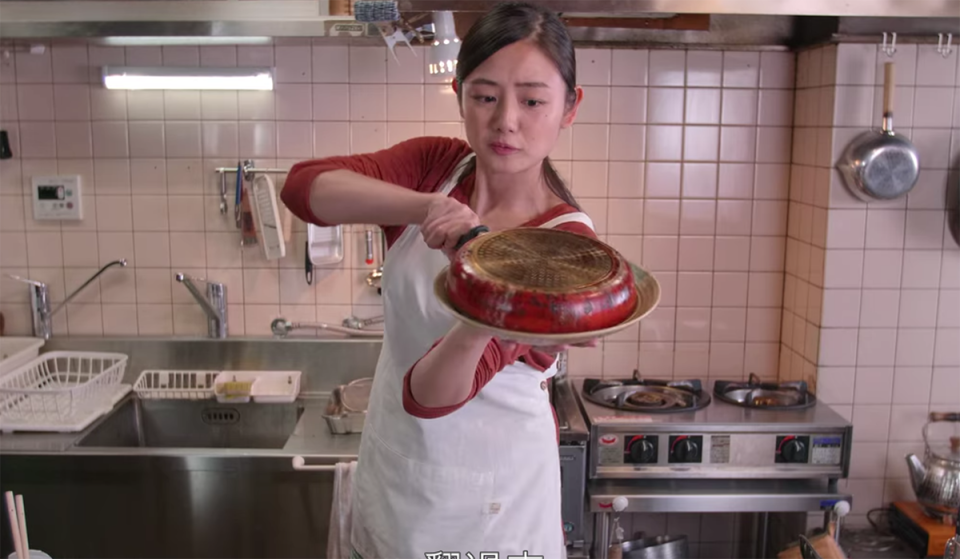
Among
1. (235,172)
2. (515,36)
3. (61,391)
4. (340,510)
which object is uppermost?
(515,36)

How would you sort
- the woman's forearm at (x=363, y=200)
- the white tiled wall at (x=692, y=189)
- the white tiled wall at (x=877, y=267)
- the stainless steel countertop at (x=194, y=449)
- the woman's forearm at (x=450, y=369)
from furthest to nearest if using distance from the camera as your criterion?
the white tiled wall at (x=692, y=189)
the white tiled wall at (x=877, y=267)
the stainless steel countertop at (x=194, y=449)
the woman's forearm at (x=363, y=200)
the woman's forearm at (x=450, y=369)

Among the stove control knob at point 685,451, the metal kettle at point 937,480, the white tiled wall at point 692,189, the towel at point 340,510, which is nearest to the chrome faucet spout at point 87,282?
the towel at point 340,510

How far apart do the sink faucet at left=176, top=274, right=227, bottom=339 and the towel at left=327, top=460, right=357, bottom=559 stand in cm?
85

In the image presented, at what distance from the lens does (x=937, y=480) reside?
2.34m

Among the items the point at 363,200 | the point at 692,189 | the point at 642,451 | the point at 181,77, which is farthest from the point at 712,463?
the point at 181,77

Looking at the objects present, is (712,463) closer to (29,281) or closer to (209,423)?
(209,423)

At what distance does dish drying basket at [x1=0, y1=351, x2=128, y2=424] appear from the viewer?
2.34m

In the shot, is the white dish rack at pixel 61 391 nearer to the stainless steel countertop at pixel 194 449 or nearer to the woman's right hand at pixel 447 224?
the stainless steel countertop at pixel 194 449

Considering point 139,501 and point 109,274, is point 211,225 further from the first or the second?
point 139,501

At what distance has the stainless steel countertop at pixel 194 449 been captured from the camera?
218 cm

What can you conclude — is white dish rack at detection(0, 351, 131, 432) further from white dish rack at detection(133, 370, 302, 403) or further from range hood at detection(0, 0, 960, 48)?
range hood at detection(0, 0, 960, 48)

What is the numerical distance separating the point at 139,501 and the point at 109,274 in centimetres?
88

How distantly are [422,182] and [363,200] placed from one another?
25 cm

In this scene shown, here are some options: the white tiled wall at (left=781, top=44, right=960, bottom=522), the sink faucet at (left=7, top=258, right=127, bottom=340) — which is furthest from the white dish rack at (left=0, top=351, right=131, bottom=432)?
the white tiled wall at (left=781, top=44, right=960, bottom=522)
